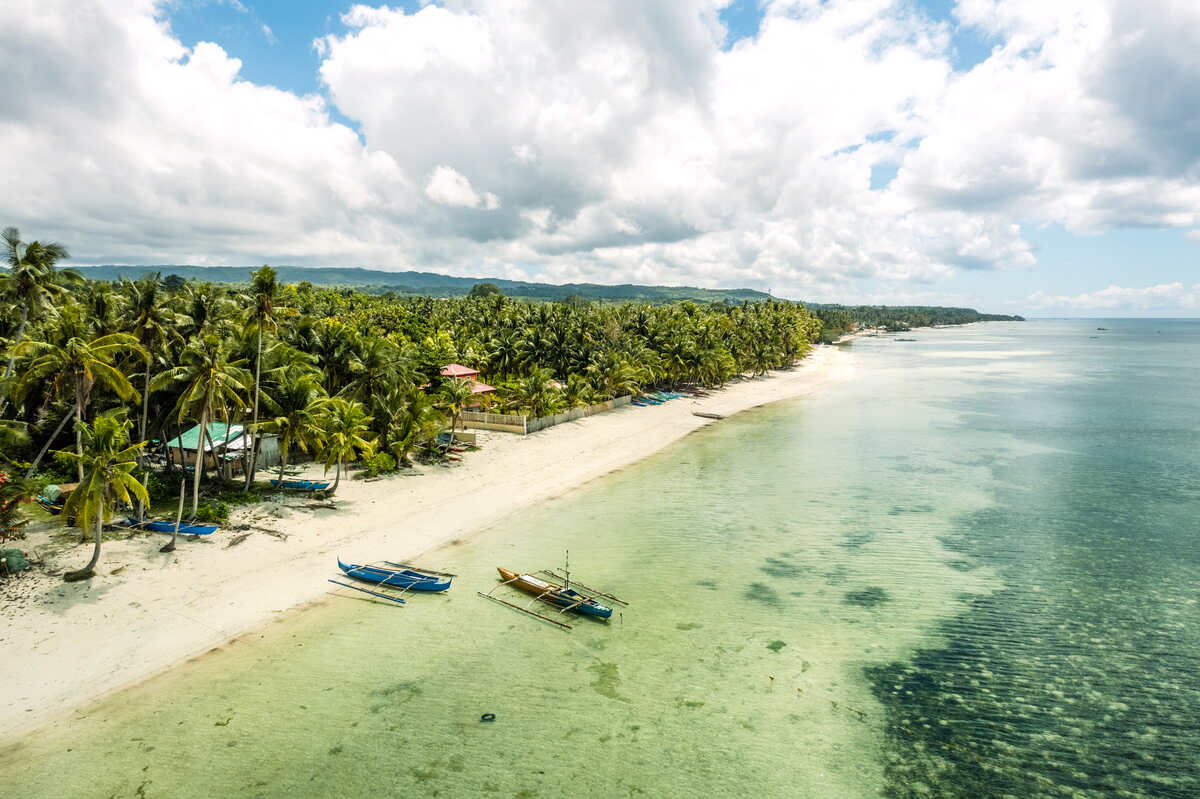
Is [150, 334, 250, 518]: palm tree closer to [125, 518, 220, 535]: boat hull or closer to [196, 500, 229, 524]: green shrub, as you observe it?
[125, 518, 220, 535]: boat hull

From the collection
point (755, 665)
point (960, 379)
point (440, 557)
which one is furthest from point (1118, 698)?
point (960, 379)

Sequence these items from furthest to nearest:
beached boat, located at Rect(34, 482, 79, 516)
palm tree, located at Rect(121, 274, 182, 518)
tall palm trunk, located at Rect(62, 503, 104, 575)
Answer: palm tree, located at Rect(121, 274, 182, 518), beached boat, located at Rect(34, 482, 79, 516), tall palm trunk, located at Rect(62, 503, 104, 575)

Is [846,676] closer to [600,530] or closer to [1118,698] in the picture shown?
[1118,698]

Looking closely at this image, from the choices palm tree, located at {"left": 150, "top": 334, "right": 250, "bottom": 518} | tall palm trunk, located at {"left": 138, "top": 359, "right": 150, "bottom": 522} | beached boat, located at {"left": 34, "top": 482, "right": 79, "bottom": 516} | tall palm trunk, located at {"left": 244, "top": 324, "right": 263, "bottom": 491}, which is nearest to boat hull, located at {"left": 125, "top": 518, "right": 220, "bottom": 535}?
tall palm trunk, located at {"left": 138, "top": 359, "right": 150, "bottom": 522}

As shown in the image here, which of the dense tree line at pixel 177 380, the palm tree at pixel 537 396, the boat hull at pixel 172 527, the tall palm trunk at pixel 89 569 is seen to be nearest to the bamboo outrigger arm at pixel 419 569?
the dense tree line at pixel 177 380

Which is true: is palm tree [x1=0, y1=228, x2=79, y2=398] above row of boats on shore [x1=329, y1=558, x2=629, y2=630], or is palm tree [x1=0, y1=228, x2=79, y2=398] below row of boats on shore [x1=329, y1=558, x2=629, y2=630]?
above
